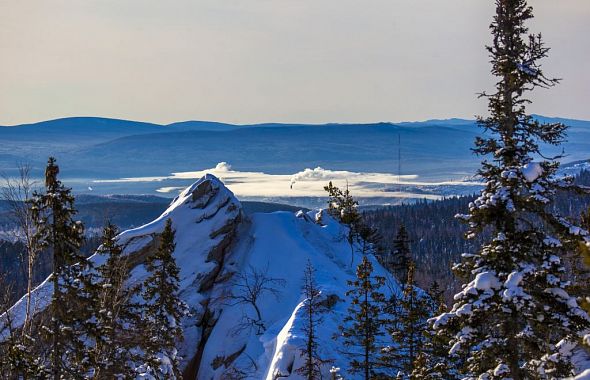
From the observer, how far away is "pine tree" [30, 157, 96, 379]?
24859 mm

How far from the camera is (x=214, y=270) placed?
58.3 m

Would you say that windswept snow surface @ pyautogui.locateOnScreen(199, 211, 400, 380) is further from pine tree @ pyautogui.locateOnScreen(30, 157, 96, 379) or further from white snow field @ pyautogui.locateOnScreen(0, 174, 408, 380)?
pine tree @ pyautogui.locateOnScreen(30, 157, 96, 379)

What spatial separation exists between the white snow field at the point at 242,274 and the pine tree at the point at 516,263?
80.2 ft

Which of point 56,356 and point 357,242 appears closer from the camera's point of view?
point 56,356

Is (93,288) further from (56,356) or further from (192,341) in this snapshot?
(192,341)

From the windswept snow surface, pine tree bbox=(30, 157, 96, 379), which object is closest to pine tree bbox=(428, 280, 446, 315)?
the windswept snow surface

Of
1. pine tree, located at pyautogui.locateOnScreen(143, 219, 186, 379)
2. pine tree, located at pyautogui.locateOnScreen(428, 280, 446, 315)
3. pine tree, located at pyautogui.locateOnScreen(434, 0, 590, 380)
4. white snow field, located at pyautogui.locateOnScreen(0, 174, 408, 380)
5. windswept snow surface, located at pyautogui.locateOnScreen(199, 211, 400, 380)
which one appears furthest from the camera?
white snow field, located at pyautogui.locateOnScreen(0, 174, 408, 380)

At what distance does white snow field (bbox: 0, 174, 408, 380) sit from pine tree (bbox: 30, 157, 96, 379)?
19.2 m

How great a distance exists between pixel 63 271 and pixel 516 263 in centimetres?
1498

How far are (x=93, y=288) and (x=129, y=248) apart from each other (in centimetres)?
3395

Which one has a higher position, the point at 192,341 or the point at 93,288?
the point at 93,288

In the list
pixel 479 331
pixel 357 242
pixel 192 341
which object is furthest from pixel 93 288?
pixel 357 242

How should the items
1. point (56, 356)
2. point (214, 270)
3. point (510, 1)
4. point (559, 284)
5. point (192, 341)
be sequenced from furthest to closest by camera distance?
point (214, 270)
point (192, 341)
point (56, 356)
point (510, 1)
point (559, 284)

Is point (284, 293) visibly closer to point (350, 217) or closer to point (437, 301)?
point (437, 301)
